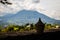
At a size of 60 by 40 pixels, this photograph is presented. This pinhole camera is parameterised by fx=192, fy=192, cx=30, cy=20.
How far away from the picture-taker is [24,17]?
3.19 metres

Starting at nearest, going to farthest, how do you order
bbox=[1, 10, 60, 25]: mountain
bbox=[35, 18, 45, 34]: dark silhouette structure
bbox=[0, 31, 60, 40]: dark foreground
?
bbox=[0, 31, 60, 40]: dark foreground, bbox=[35, 18, 45, 34]: dark silhouette structure, bbox=[1, 10, 60, 25]: mountain

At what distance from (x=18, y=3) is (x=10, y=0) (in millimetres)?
143

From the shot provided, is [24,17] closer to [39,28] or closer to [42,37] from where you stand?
[39,28]

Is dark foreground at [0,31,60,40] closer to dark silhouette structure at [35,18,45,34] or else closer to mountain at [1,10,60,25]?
dark silhouette structure at [35,18,45,34]

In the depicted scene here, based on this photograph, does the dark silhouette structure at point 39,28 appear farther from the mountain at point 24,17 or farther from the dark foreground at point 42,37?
the mountain at point 24,17

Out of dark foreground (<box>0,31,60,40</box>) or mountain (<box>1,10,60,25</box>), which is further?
mountain (<box>1,10,60,25</box>)

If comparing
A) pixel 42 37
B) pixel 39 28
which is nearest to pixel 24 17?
pixel 39 28

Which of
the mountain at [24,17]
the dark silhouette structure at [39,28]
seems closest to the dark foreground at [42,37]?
the dark silhouette structure at [39,28]

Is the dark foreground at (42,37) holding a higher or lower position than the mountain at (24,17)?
lower

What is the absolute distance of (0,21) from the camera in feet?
10.1

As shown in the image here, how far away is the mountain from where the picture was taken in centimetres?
312

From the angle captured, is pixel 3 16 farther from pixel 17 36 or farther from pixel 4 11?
pixel 17 36

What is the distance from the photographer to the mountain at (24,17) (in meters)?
3.12

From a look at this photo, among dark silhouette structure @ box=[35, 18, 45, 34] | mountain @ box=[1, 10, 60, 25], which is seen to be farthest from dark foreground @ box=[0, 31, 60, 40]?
mountain @ box=[1, 10, 60, 25]
